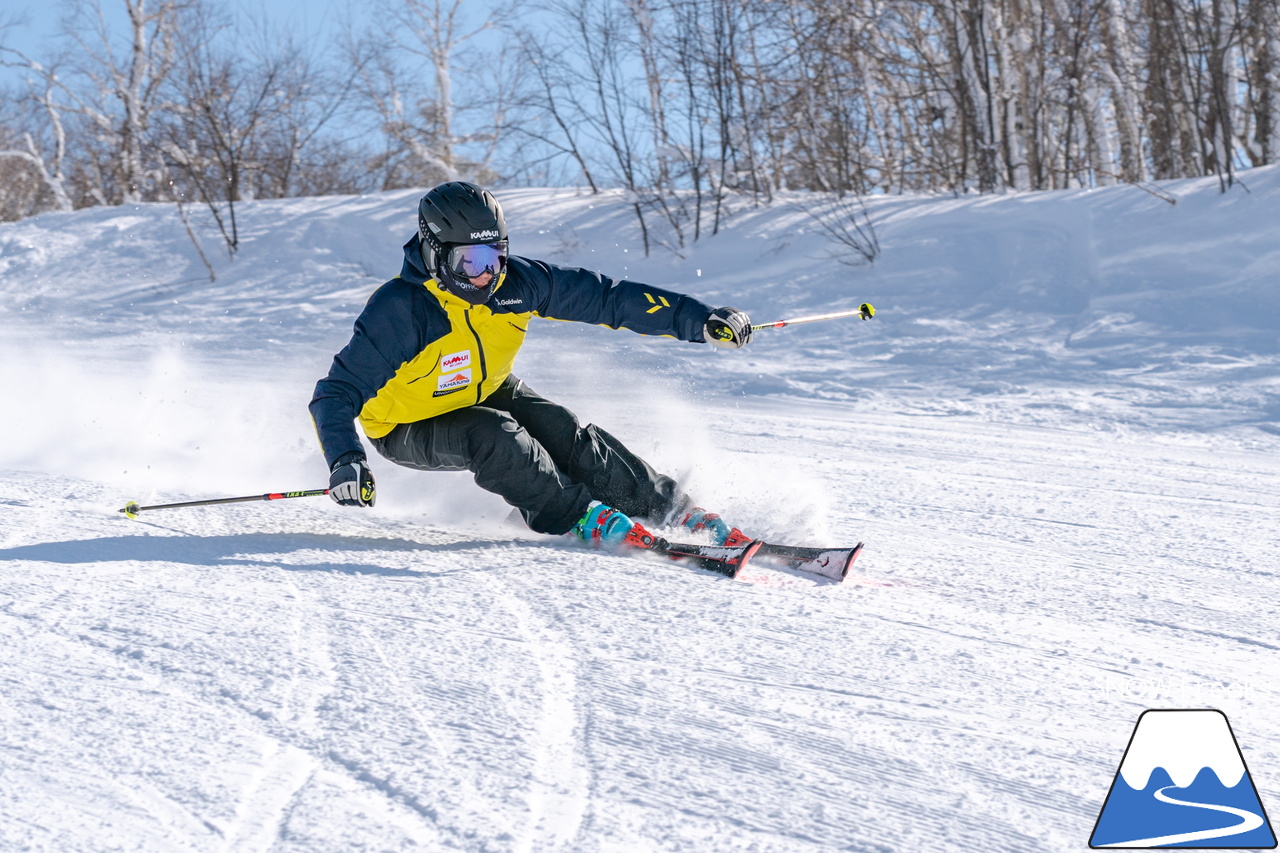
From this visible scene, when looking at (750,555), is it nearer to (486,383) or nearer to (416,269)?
(486,383)

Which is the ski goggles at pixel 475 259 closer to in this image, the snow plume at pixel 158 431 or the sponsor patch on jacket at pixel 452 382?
the sponsor patch on jacket at pixel 452 382

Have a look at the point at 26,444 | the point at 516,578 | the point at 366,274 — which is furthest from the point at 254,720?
the point at 366,274

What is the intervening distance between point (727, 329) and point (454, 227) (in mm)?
1050

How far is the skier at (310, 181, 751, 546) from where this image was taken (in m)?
3.43

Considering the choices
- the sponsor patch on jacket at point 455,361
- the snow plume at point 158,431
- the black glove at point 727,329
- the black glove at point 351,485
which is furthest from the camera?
the snow plume at point 158,431

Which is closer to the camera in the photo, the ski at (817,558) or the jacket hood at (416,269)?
the ski at (817,558)

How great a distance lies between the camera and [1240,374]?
7.26 metres

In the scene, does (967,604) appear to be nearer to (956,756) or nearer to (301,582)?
(956,756)

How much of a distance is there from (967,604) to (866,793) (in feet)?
4.22

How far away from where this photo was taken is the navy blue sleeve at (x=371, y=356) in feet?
11.2

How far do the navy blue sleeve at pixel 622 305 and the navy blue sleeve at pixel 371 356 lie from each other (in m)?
0.55

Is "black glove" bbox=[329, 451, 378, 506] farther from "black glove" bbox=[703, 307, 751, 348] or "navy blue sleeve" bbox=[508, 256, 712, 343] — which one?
"black glove" bbox=[703, 307, 751, 348]

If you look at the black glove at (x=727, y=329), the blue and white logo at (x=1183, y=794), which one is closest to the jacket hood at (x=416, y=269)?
the black glove at (x=727, y=329)

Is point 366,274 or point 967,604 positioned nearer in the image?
point 967,604
